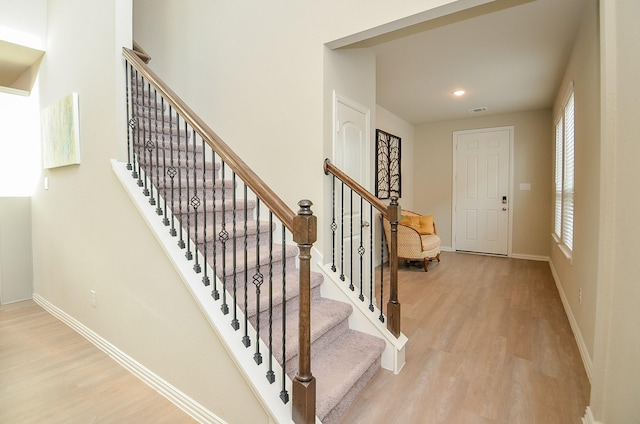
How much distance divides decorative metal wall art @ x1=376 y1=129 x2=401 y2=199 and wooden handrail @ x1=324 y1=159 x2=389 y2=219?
9.33ft

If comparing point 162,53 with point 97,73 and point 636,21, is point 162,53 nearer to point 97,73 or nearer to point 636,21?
point 97,73

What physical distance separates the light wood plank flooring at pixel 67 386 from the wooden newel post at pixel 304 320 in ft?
2.51

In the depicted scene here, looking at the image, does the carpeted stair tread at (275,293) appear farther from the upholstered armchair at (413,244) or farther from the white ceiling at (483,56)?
the upholstered armchair at (413,244)

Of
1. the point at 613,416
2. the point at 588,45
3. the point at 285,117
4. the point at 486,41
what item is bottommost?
the point at 613,416

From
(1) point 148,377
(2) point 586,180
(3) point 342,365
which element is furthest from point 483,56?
(1) point 148,377

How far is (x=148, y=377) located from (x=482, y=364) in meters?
2.28

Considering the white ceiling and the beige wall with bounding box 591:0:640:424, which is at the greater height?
the white ceiling

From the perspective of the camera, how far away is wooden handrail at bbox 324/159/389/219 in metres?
2.18

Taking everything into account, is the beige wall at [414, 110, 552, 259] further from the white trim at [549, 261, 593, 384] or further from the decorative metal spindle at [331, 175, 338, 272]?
the decorative metal spindle at [331, 175, 338, 272]

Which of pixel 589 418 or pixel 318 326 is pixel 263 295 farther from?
pixel 589 418

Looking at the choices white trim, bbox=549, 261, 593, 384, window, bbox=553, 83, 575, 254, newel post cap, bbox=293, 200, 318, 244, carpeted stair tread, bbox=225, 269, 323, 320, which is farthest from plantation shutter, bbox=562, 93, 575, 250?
newel post cap, bbox=293, 200, 318, 244

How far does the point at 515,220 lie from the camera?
18.6 feet

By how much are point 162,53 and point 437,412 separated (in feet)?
13.7

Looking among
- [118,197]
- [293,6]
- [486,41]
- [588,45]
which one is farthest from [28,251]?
[588,45]
